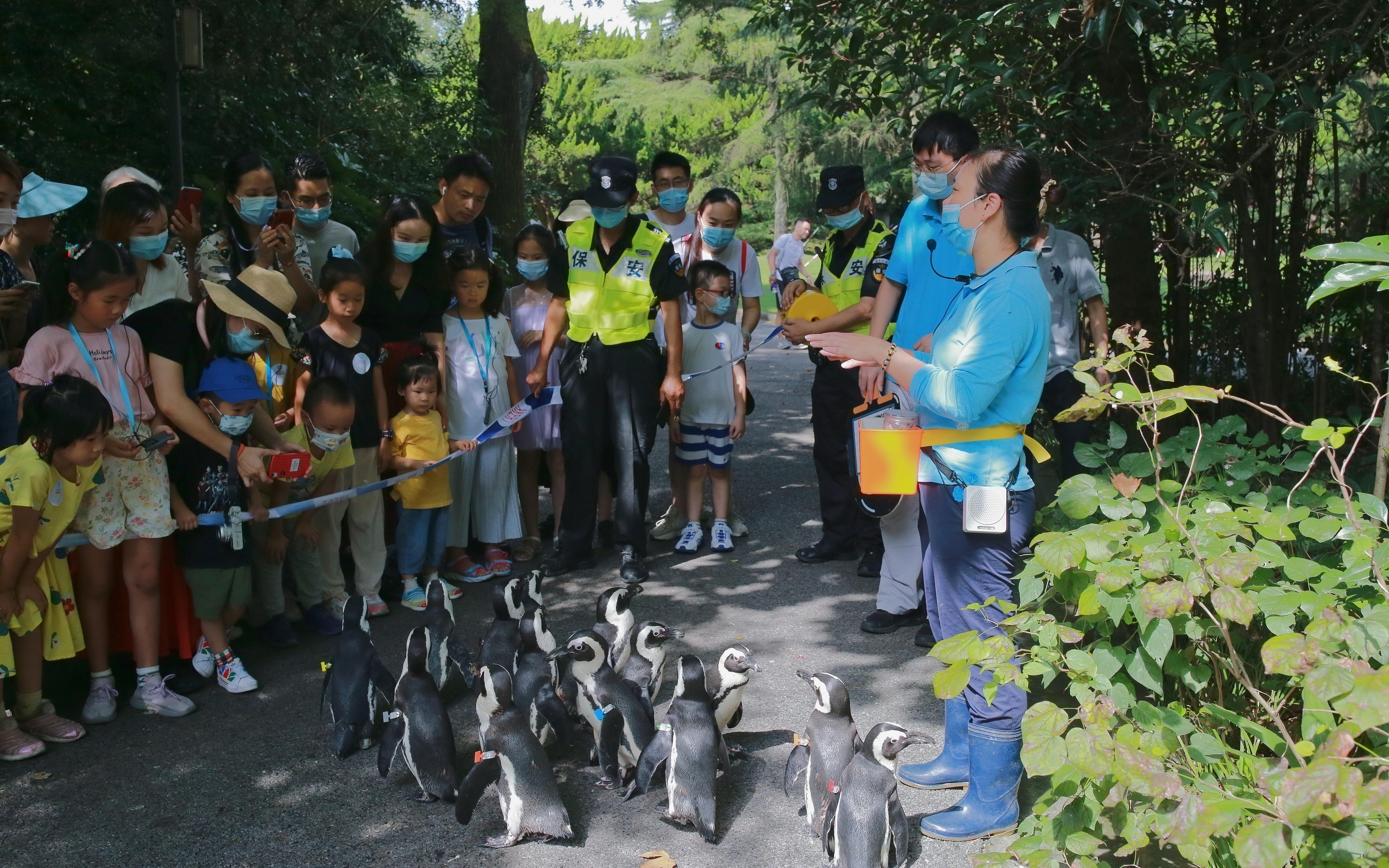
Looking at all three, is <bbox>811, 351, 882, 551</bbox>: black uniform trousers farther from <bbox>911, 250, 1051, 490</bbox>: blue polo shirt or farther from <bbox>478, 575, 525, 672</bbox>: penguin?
<bbox>911, 250, 1051, 490</bbox>: blue polo shirt

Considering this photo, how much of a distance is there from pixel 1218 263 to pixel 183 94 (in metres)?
7.86

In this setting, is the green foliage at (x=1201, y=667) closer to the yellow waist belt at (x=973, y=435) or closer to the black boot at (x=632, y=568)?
the yellow waist belt at (x=973, y=435)

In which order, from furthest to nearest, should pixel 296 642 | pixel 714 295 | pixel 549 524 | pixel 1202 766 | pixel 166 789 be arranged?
1. pixel 549 524
2. pixel 714 295
3. pixel 296 642
4. pixel 166 789
5. pixel 1202 766

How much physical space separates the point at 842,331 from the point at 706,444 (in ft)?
3.63

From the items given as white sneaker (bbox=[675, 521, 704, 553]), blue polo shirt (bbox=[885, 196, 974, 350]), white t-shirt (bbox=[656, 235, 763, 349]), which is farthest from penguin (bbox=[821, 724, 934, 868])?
white t-shirt (bbox=[656, 235, 763, 349])

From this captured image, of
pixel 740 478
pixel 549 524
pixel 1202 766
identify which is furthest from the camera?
pixel 740 478

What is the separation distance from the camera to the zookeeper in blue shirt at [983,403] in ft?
10.3

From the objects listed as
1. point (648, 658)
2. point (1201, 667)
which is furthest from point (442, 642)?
point (1201, 667)

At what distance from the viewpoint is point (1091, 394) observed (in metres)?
3.34

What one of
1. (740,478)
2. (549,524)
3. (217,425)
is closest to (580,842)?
(217,425)

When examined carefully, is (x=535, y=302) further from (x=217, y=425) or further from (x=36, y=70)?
(x=36, y=70)

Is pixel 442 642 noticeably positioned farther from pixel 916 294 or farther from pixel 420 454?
pixel 916 294

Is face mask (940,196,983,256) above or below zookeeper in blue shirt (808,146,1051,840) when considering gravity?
above

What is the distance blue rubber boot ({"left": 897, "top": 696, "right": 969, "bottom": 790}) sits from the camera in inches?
147
